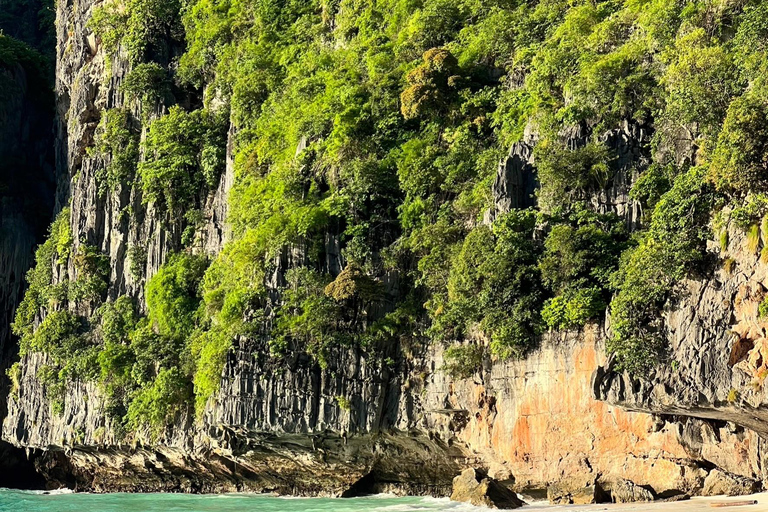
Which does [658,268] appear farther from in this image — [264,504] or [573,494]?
[264,504]

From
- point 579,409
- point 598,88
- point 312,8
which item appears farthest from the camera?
point 312,8

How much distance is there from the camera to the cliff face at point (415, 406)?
2014 centimetres

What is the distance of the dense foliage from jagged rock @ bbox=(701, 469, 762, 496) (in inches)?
113

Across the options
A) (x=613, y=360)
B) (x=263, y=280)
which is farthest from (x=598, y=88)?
(x=263, y=280)

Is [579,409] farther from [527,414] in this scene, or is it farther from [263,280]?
[263,280]

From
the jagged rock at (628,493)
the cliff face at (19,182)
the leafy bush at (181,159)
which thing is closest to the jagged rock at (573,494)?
the jagged rock at (628,493)

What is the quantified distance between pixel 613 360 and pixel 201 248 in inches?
716

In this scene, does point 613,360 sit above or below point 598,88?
below

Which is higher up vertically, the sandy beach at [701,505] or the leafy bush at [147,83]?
the leafy bush at [147,83]

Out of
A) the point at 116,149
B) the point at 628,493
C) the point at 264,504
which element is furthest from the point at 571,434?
the point at 116,149

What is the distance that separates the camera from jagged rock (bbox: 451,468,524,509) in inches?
864

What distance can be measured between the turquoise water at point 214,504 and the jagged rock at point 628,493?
320 cm

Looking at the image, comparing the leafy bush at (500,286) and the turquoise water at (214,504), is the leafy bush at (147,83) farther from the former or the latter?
the leafy bush at (500,286)

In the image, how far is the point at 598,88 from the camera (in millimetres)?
25625
